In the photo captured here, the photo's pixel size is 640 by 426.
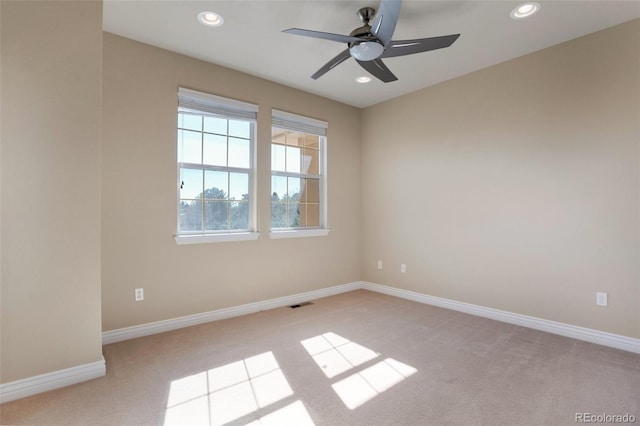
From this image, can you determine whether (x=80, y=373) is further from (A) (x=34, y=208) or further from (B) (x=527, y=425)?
(B) (x=527, y=425)

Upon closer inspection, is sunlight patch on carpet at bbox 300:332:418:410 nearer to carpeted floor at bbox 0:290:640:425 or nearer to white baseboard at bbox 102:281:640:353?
carpeted floor at bbox 0:290:640:425

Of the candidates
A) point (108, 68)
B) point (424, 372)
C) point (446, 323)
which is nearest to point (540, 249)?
point (446, 323)

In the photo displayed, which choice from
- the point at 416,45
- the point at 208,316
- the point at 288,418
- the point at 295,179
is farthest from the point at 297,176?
the point at 288,418

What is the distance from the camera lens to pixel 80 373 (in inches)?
85.6

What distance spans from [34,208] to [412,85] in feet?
13.0

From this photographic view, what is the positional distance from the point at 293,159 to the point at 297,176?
0.77 feet

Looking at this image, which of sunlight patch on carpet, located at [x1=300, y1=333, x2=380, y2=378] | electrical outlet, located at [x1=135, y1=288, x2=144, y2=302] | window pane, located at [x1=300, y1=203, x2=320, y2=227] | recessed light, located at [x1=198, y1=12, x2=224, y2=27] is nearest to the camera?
sunlight patch on carpet, located at [x1=300, y1=333, x2=380, y2=378]

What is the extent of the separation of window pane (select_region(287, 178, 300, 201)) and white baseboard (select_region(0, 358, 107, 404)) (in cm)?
267

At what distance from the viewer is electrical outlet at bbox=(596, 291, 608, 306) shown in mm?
2820

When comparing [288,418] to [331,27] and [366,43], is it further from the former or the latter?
[331,27]

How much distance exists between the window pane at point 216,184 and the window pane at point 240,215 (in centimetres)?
18

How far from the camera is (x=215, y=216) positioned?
355 centimetres

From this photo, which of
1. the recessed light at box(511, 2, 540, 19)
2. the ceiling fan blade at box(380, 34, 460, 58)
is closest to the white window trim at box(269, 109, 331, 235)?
the ceiling fan blade at box(380, 34, 460, 58)

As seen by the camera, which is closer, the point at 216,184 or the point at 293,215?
the point at 216,184
